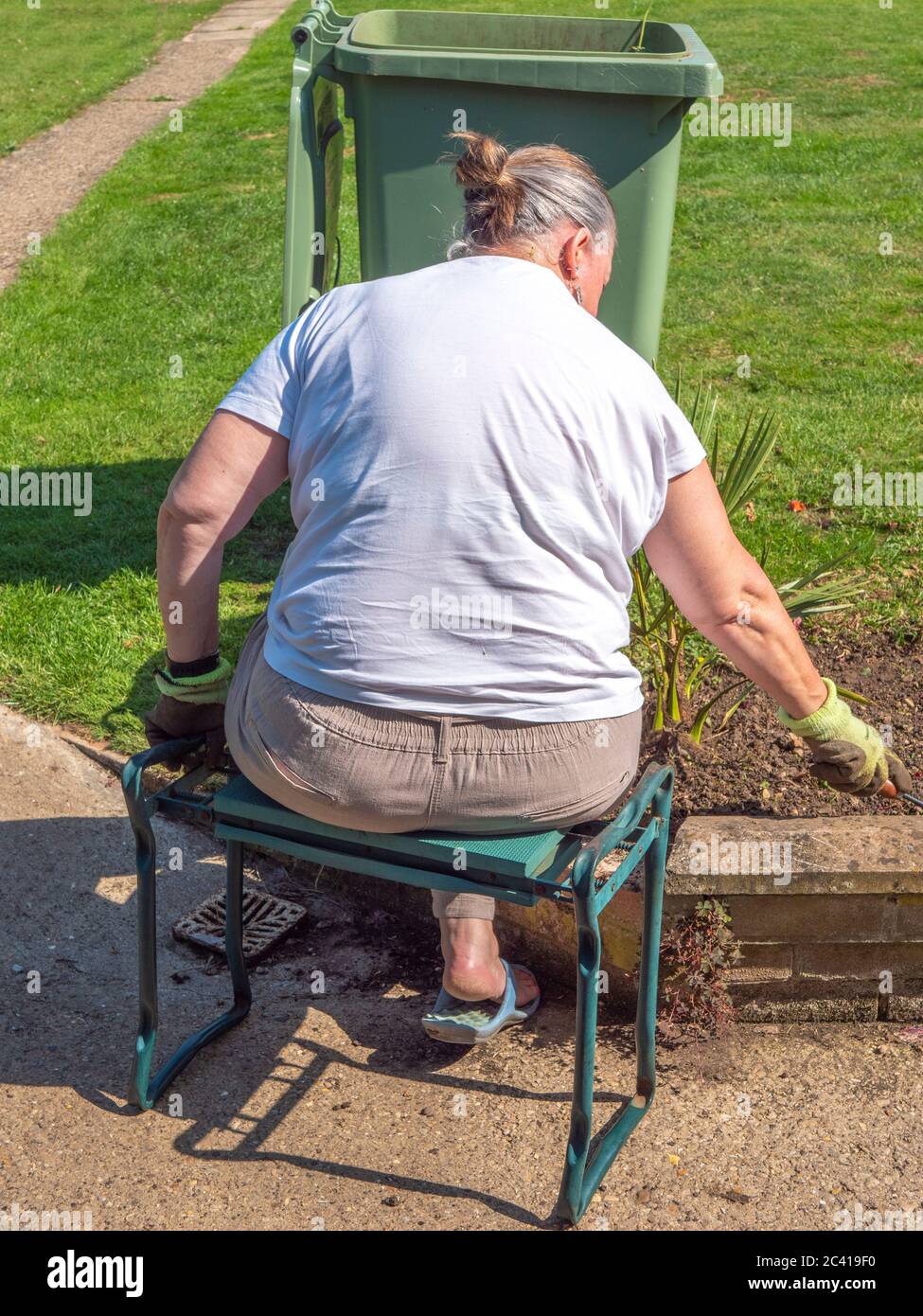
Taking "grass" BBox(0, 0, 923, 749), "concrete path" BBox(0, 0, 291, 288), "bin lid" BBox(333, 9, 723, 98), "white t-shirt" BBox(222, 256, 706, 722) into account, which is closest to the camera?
"white t-shirt" BBox(222, 256, 706, 722)

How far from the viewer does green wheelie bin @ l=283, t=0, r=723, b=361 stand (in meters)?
3.93

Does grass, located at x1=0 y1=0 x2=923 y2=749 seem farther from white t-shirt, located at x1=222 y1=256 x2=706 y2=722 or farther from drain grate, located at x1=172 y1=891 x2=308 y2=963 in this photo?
white t-shirt, located at x1=222 y1=256 x2=706 y2=722

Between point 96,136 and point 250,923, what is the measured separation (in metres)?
9.01

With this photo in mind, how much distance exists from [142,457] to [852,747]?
3.62m

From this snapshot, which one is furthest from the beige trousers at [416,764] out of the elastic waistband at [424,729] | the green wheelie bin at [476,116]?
the green wheelie bin at [476,116]

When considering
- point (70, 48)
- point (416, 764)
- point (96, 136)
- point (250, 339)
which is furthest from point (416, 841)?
point (70, 48)

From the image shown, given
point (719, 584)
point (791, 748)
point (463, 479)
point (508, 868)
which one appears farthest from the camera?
point (791, 748)

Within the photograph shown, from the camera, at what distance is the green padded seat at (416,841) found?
2.23m

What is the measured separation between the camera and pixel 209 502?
2.29 m

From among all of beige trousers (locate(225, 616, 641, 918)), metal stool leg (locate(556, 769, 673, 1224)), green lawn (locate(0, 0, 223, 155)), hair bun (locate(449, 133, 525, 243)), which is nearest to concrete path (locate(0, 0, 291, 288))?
green lawn (locate(0, 0, 223, 155))

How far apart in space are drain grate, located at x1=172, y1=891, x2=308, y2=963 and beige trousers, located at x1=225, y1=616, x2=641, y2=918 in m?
0.89

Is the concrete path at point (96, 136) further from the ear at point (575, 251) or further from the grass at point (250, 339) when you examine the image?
the ear at point (575, 251)

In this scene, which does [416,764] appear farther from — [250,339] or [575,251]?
[250,339]

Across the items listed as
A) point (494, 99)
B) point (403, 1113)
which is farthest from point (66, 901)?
point (494, 99)
